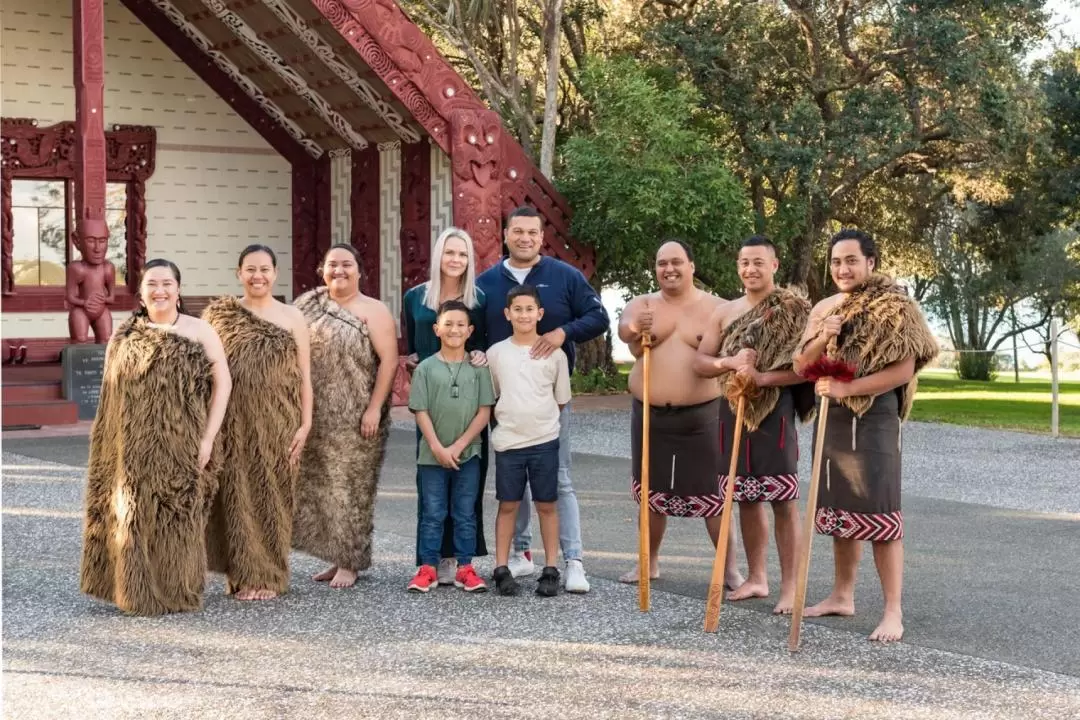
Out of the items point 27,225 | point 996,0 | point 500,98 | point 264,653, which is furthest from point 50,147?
point 264,653

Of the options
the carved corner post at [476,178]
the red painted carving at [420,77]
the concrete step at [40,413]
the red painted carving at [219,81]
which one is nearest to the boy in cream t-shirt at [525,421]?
the concrete step at [40,413]

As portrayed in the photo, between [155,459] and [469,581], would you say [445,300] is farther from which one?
[155,459]

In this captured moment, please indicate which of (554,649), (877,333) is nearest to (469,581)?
(554,649)

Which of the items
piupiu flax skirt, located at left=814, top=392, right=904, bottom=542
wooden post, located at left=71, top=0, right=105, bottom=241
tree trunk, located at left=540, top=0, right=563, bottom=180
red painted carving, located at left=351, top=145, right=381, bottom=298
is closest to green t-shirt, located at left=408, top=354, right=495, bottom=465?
piupiu flax skirt, located at left=814, top=392, right=904, bottom=542

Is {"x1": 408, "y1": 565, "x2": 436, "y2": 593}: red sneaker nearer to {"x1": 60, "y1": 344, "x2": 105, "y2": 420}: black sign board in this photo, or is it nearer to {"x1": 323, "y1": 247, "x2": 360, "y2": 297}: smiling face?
{"x1": 323, "y1": 247, "x2": 360, "y2": 297}: smiling face

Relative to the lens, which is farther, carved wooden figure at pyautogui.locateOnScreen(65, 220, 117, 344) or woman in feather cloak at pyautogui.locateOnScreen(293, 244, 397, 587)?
carved wooden figure at pyautogui.locateOnScreen(65, 220, 117, 344)

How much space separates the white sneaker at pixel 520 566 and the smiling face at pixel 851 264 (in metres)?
2.17

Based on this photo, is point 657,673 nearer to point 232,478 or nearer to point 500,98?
point 232,478

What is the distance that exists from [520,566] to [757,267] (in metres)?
1.90

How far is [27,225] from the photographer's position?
65.8 ft

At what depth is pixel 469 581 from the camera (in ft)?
22.8

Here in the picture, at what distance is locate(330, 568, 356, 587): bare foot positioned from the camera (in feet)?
23.1

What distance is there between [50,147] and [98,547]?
14.6 m

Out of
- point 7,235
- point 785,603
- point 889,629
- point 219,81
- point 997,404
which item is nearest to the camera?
point 889,629
